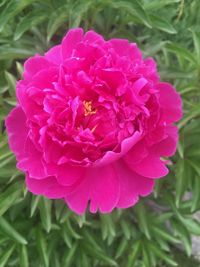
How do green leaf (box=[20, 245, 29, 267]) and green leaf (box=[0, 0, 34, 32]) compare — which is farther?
green leaf (box=[20, 245, 29, 267])

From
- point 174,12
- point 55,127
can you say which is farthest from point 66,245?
point 174,12

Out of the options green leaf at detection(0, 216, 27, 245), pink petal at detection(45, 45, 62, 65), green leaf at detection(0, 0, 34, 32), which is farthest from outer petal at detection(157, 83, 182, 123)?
green leaf at detection(0, 216, 27, 245)

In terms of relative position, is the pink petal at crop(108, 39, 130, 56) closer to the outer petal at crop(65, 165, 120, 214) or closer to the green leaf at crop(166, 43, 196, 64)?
the outer petal at crop(65, 165, 120, 214)

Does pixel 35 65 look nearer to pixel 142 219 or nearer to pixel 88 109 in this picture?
pixel 88 109

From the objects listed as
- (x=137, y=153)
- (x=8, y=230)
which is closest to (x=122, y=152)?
(x=137, y=153)

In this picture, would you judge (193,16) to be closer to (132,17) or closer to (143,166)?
(132,17)

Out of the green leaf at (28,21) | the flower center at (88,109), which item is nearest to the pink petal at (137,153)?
the flower center at (88,109)
